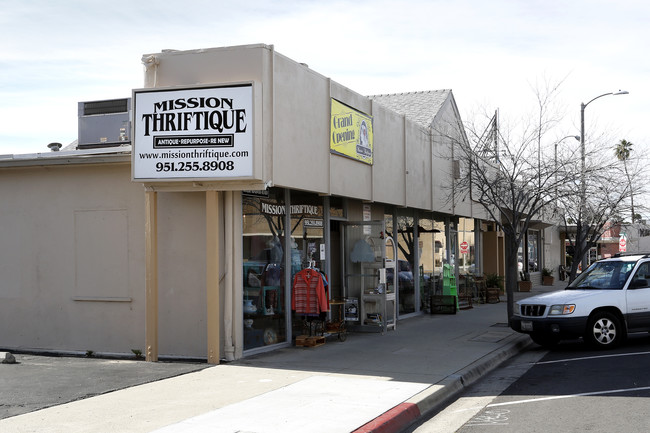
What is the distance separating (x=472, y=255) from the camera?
25812mm

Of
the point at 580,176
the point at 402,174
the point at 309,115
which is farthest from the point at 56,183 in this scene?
the point at 580,176

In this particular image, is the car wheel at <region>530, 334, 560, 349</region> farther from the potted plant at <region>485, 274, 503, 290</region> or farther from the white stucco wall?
the potted plant at <region>485, 274, 503, 290</region>

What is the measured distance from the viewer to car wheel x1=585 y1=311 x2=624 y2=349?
44.2ft

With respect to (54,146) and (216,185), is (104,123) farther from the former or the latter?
(216,185)

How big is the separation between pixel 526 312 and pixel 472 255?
11.7 meters

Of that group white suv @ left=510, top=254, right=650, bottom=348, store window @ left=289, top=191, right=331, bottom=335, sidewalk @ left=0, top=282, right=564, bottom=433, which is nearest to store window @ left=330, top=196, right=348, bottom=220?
store window @ left=289, top=191, right=331, bottom=335

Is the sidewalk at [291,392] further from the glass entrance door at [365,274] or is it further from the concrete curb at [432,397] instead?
the glass entrance door at [365,274]

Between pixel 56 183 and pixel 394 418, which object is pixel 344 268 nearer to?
pixel 56 183

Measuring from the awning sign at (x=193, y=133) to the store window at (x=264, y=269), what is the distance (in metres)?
A: 1.20

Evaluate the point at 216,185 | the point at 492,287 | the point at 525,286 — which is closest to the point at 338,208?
the point at 216,185

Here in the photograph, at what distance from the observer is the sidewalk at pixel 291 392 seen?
24.9 feet

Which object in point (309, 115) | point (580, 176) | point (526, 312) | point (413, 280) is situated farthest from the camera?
point (413, 280)

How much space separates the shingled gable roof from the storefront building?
5228 millimetres

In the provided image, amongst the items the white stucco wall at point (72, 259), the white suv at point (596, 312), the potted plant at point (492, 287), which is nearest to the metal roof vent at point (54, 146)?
the white stucco wall at point (72, 259)
